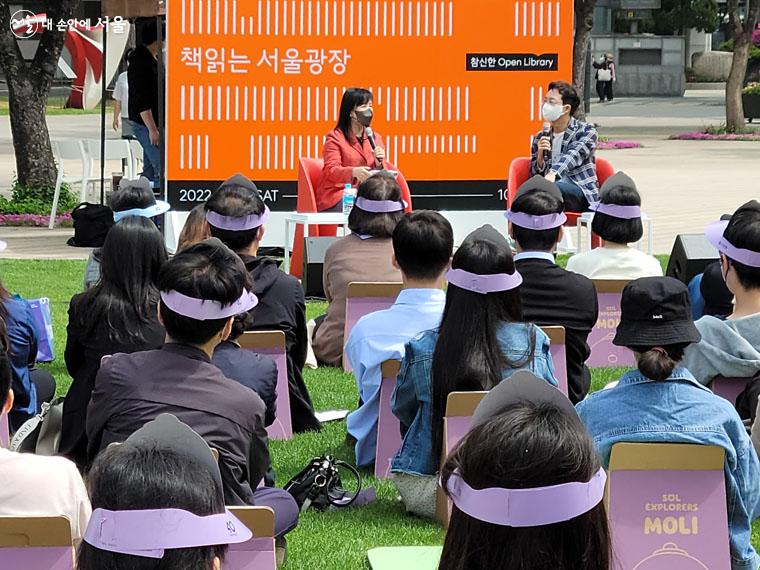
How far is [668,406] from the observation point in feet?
14.0

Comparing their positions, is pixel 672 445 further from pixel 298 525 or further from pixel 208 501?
pixel 208 501

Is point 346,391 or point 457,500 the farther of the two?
point 346,391

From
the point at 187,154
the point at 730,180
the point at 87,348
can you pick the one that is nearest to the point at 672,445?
the point at 87,348

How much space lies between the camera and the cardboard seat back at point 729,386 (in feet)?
18.6

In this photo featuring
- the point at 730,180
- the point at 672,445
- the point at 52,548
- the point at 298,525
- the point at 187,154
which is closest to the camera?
the point at 52,548

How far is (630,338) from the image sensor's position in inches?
174

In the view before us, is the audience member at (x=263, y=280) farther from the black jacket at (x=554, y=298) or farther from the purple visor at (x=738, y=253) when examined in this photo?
the purple visor at (x=738, y=253)

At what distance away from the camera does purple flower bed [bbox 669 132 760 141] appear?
101ft

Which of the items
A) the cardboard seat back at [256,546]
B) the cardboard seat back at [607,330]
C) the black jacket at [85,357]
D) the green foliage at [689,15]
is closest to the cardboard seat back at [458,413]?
the cardboard seat back at [256,546]

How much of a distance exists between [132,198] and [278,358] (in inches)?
85.3

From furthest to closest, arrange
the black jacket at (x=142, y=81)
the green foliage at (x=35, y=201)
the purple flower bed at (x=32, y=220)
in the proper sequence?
the green foliage at (x=35, y=201), the purple flower bed at (x=32, y=220), the black jacket at (x=142, y=81)

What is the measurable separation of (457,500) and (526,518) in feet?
0.42

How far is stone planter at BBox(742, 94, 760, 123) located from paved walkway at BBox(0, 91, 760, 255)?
0.89 meters

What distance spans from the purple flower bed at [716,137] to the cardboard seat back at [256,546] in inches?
1108
